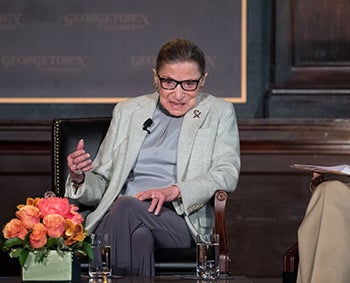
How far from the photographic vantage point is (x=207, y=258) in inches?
149

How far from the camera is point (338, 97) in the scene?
592 centimetres

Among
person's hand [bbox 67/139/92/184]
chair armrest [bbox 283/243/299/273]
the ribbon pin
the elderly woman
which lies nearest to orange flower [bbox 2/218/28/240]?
person's hand [bbox 67/139/92/184]

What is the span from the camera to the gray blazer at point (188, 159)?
4395 mm

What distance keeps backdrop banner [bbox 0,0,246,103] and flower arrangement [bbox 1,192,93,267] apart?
8.74ft

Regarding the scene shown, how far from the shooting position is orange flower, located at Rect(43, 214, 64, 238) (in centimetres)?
335

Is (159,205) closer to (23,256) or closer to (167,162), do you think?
(167,162)

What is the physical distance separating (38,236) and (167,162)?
4.24ft

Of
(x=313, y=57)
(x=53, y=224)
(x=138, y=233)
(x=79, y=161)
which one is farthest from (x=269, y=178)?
(x=53, y=224)

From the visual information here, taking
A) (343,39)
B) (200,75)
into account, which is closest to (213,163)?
(200,75)

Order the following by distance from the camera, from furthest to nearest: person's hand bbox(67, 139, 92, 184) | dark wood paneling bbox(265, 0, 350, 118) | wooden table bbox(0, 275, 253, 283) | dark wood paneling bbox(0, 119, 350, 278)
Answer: dark wood paneling bbox(265, 0, 350, 118), dark wood paneling bbox(0, 119, 350, 278), person's hand bbox(67, 139, 92, 184), wooden table bbox(0, 275, 253, 283)

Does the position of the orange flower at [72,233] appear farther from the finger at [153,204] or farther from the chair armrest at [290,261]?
the chair armrest at [290,261]

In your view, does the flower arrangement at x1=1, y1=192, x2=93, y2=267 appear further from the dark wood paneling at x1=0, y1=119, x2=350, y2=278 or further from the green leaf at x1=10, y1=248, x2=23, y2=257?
the dark wood paneling at x1=0, y1=119, x2=350, y2=278

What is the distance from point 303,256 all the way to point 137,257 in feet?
2.26

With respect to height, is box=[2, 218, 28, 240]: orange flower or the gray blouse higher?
the gray blouse
